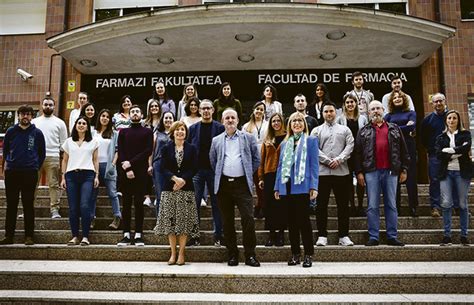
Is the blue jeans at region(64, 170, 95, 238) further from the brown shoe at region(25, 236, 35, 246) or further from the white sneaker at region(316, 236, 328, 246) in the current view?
the white sneaker at region(316, 236, 328, 246)

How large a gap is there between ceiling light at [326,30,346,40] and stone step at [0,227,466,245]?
508 cm

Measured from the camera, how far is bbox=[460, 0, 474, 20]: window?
1146 cm

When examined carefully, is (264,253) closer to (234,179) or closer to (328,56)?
(234,179)

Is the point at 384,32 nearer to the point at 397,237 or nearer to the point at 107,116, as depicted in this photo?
the point at 397,237

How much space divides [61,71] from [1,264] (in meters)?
7.64

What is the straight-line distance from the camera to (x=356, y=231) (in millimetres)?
6121

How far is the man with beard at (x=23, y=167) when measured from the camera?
6.24 metres

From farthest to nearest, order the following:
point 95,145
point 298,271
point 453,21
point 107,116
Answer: point 453,21, point 107,116, point 95,145, point 298,271

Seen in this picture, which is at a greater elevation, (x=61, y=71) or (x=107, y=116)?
(x=61, y=71)

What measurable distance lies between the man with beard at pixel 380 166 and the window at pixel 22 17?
9846mm

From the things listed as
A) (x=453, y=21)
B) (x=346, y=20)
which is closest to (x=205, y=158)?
(x=346, y=20)

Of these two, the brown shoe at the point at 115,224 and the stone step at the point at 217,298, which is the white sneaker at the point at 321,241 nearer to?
the stone step at the point at 217,298

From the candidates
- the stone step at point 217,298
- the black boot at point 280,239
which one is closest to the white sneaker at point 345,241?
the black boot at point 280,239

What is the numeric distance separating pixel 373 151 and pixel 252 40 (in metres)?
5.02
